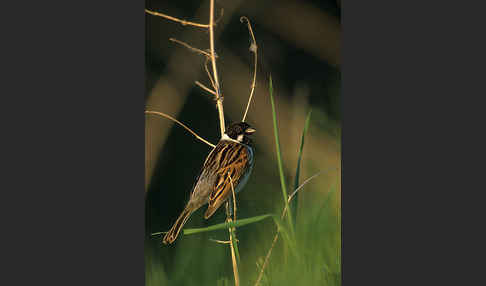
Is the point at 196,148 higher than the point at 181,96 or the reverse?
the reverse

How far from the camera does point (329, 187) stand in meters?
2.91

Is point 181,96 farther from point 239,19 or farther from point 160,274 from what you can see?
point 160,274

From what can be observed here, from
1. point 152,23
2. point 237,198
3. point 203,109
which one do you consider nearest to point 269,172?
point 237,198

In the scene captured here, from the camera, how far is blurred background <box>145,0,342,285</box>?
286 centimetres

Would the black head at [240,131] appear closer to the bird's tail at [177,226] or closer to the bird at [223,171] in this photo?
the bird at [223,171]

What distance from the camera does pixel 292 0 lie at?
2.86 meters

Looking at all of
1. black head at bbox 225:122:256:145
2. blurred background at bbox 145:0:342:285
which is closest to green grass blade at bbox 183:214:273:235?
blurred background at bbox 145:0:342:285

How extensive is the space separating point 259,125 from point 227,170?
0.26m

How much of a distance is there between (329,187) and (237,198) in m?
0.43

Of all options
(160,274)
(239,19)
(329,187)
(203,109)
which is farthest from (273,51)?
(160,274)

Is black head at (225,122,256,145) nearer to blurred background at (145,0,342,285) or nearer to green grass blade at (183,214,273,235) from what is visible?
blurred background at (145,0,342,285)

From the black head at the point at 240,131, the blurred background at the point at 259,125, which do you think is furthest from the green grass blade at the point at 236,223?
the black head at the point at 240,131

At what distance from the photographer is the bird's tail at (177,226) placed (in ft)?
Result: 9.52

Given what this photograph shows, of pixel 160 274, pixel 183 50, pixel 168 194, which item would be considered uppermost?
pixel 183 50
